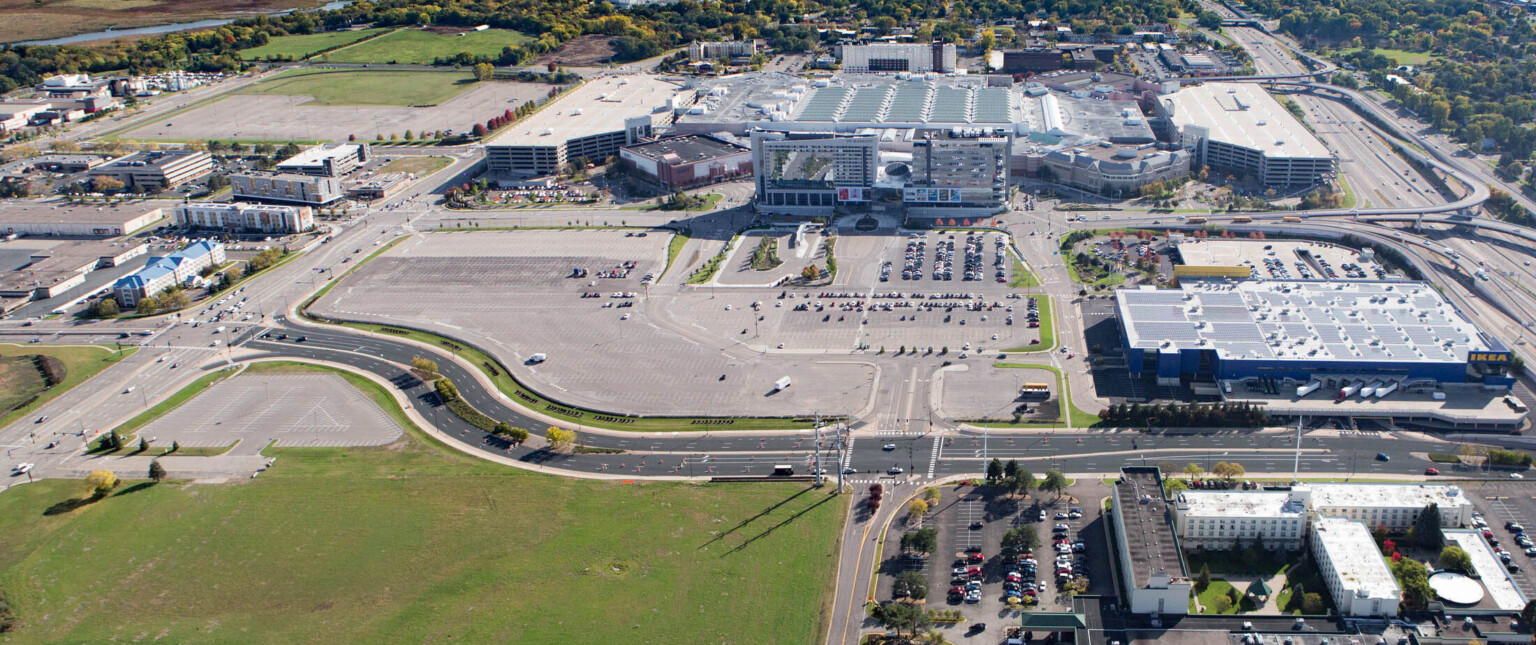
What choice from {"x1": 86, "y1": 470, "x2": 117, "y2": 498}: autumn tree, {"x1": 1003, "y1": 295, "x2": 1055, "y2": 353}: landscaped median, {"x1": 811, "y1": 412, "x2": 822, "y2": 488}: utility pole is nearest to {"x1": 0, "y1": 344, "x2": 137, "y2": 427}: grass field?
{"x1": 86, "y1": 470, "x2": 117, "y2": 498}: autumn tree

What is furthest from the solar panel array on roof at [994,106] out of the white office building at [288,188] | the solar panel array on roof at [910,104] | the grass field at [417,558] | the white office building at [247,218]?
the grass field at [417,558]

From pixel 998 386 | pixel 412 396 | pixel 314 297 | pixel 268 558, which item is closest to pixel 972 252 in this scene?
pixel 998 386

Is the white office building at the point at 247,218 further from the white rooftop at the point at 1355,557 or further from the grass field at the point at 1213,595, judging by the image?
the white rooftop at the point at 1355,557

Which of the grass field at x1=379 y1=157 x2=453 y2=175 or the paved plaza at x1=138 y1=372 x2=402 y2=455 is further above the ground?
the grass field at x1=379 y1=157 x2=453 y2=175

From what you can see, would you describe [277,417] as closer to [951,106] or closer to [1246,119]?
[951,106]

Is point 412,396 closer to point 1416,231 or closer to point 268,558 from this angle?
point 268,558

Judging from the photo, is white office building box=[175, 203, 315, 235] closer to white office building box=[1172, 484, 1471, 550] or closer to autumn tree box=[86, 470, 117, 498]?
autumn tree box=[86, 470, 117, 498]
